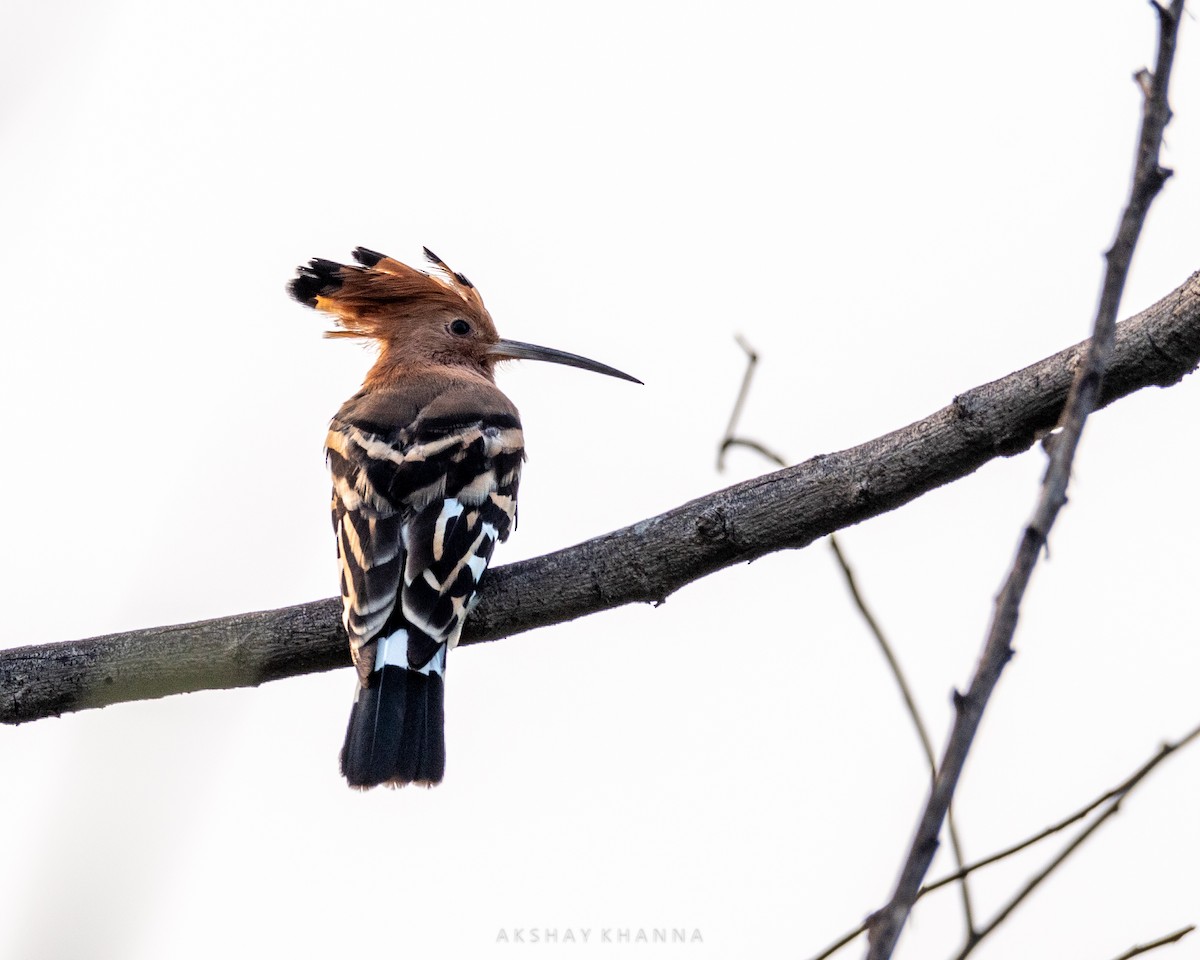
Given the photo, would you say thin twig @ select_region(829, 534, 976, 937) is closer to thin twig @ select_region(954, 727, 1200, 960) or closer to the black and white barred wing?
thin twig @ select_region(954, 727, 1200, 960)

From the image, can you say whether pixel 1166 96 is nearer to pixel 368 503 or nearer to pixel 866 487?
pixel 866 487

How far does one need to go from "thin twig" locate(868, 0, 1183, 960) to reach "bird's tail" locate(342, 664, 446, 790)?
2100 mm

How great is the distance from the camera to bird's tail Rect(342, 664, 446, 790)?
2.88 metres

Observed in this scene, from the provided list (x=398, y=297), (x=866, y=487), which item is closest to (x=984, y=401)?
(x=866, y=487)

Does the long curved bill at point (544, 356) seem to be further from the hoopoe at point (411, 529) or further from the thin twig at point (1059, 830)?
the thin twig at point (1059, 830)

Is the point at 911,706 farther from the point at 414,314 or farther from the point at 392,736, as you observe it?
the point at 414,314

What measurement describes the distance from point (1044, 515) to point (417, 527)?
7.52 feet

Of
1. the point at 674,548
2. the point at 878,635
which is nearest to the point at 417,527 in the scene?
the point at 674,548

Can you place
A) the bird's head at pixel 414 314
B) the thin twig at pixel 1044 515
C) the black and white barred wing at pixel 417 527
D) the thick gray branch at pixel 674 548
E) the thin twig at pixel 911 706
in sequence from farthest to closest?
the bird's head at pixel 414 314 < the black and white barred wing at pixel 417 527 < the thick gray branch at pixel 674 548 < the thin twig at pixel 911 706 < the thin twig at pixel 1044 515

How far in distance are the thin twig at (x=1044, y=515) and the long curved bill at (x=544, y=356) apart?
353 centimetres

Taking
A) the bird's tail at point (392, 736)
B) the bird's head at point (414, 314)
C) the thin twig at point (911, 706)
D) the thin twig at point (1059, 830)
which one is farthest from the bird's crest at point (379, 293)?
the thin twig at point (1059, 830)

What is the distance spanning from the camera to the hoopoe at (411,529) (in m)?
2.88

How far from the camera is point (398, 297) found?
4.56 meters

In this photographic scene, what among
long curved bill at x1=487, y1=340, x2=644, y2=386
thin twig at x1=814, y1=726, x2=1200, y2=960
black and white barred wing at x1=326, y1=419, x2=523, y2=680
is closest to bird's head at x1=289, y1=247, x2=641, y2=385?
long curved bill at x1=487, y1=340, x2=644, y2=386
